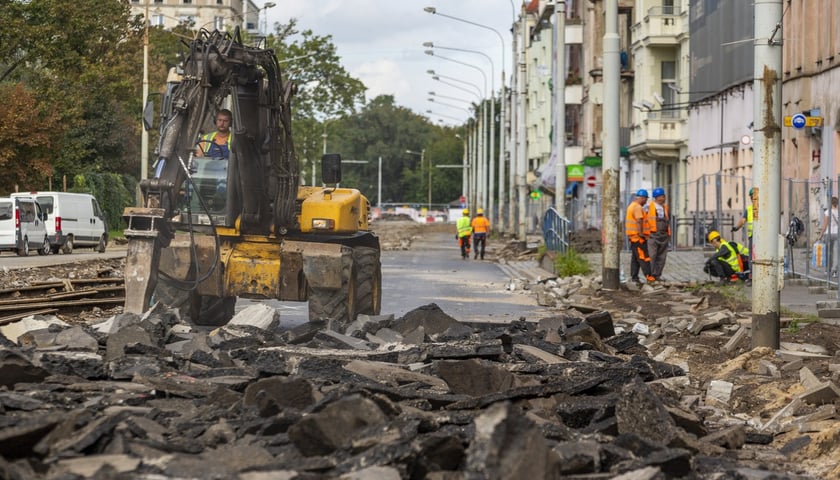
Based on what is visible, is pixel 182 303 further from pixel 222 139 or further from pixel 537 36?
pixel 537 36

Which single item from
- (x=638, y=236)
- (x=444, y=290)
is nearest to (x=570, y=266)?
(x=638, y=236)

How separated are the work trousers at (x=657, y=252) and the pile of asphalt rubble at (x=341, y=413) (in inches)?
606

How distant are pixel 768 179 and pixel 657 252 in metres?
15.0

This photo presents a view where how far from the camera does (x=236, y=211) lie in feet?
58.0

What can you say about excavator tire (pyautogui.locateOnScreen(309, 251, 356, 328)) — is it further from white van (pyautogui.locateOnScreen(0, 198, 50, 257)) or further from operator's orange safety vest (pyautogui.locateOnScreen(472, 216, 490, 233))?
operator's orange safety vest (pyautogui.locateOnScreen(472, 216, 490, 233))

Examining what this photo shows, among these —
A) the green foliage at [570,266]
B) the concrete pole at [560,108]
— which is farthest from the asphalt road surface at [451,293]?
the concrete pole at [560,108]

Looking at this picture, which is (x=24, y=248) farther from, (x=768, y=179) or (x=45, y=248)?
(x=768, y=179)

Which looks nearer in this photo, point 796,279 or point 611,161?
point 796,279

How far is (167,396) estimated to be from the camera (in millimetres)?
10555

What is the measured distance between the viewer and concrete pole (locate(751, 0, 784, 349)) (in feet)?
49.6

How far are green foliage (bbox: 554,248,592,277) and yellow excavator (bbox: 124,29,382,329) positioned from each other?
47.3 ft

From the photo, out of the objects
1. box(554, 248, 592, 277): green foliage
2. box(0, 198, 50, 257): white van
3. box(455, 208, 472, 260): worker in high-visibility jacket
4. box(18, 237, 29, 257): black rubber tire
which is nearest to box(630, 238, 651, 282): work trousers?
box(554, 248, 592, 277): green foliage

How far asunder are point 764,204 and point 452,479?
864cm

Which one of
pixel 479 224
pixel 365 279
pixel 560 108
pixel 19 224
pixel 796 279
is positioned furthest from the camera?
pixel 479 224
